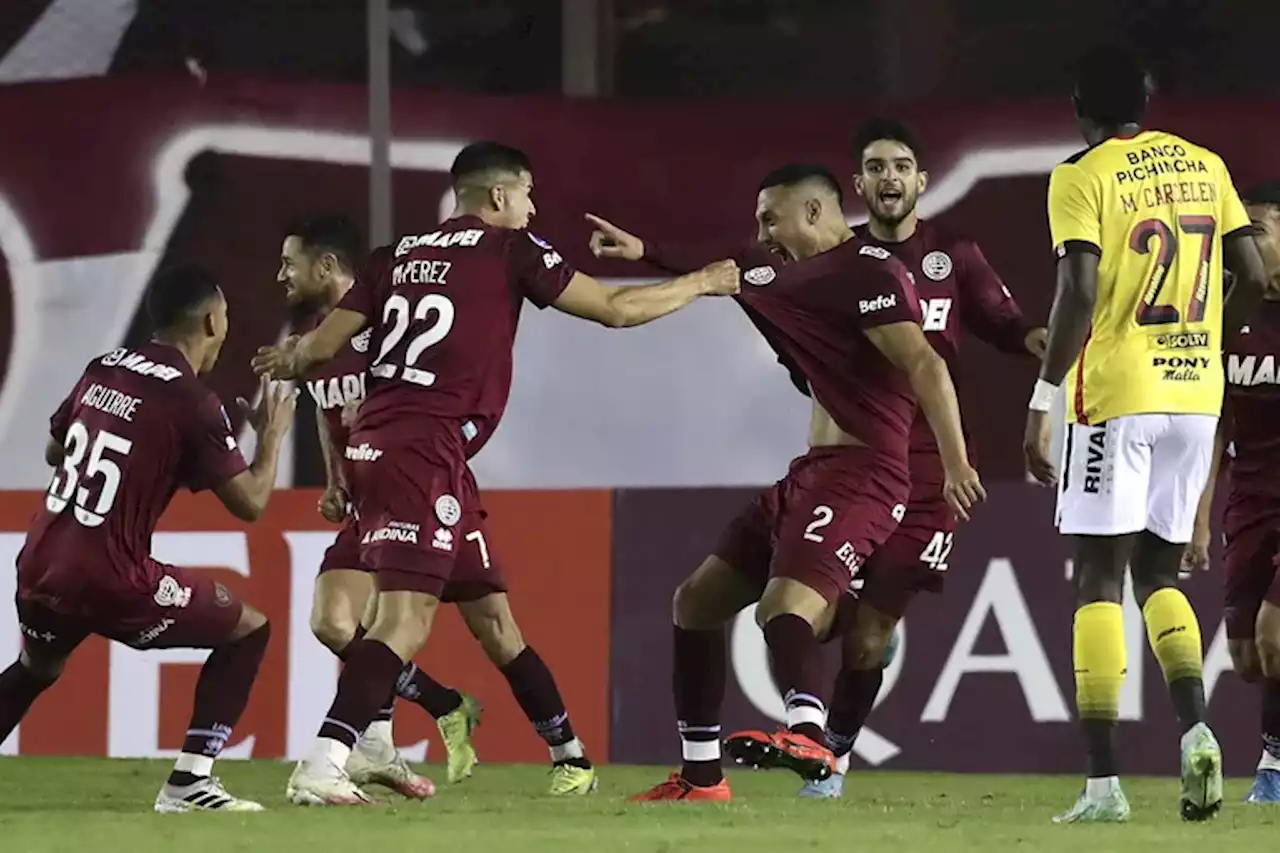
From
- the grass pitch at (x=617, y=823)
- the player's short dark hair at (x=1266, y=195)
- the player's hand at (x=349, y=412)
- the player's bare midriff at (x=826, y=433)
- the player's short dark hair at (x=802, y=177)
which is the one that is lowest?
the grass pitch at (x=617, y=823)

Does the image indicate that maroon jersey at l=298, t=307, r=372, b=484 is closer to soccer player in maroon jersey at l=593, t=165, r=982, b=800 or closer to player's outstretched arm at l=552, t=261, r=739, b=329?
soccer player in maroon jersey at l=593, t=165, r=982, b=800

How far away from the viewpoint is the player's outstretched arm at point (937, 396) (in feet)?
24.3

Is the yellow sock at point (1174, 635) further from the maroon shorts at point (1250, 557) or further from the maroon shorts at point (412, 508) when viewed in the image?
the maroon shorts at point (412, 508)

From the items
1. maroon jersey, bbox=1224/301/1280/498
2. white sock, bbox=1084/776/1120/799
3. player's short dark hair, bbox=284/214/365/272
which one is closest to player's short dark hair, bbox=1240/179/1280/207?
maroon jersey, bbox=1224/301/1280/498

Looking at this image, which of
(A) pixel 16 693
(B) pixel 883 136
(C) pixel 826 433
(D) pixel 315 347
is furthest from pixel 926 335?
(A) pixel 16 693

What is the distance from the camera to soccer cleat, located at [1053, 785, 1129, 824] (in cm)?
682

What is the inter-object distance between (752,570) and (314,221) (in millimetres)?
2133

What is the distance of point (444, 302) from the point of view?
7.58 meters

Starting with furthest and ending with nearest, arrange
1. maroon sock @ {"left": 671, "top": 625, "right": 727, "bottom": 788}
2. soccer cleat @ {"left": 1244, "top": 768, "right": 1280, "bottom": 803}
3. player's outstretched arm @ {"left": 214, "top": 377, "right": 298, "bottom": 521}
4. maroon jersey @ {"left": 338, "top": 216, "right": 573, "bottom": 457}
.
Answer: soccer cleat @ {"left": 1244, "top": 768, "right": 1280, "bottom": 803} < maroon sock @ {"left": 671, "top": 625, "right": 727, "bottom": 788} < player's outstretched arm @ {"left": 214, "top": 377, "right": 298, "bottom": 521} < maroon jersey @ {"left": 338, "top": 216, "right": 573, "bottom": 457}

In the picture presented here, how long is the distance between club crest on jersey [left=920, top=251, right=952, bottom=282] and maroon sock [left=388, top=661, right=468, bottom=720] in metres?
2.10

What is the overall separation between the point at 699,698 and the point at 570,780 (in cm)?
73

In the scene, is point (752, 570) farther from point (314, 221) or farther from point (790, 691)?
point (314, 221)

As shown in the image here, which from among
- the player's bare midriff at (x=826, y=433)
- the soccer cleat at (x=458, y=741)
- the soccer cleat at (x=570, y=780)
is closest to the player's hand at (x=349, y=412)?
the soccer cleat at (x=458, y=741)

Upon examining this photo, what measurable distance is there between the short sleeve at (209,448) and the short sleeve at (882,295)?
1.78 m
